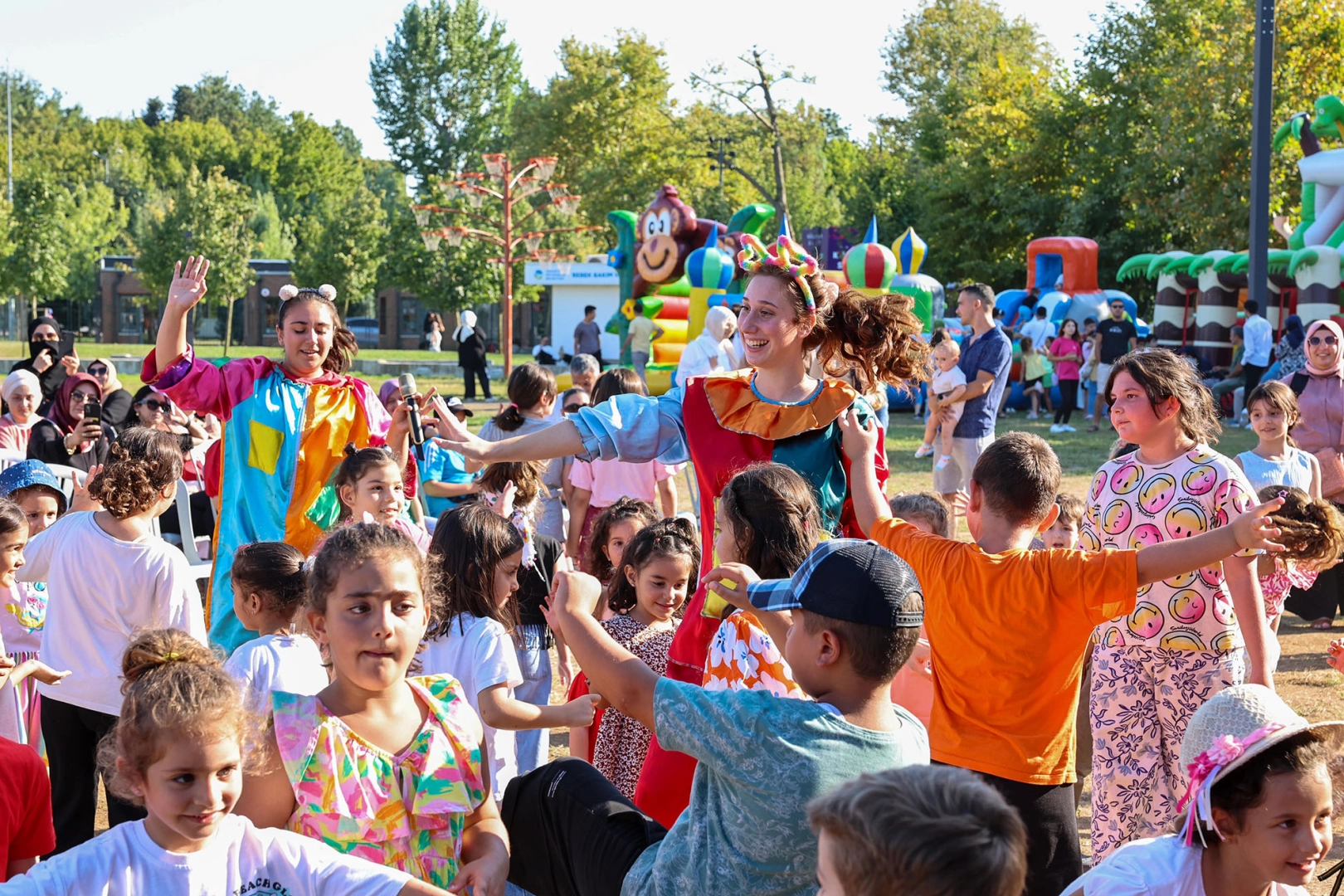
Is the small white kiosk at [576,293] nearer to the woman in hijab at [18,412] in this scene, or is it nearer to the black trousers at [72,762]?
the woman in hijab at [18,412]

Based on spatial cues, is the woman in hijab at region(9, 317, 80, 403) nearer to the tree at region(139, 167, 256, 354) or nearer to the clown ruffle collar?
the clown ruffle collar

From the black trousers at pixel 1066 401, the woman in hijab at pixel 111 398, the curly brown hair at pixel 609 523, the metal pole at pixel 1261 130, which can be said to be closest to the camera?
the curly brown hair at pixel 609 523

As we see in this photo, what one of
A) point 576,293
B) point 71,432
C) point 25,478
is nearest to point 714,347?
point 71,432

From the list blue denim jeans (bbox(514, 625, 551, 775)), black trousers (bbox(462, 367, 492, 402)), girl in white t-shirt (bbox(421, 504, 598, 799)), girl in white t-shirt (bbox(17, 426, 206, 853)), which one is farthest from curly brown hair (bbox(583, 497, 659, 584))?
black trousers (bbox(462, 367, 492, 402))

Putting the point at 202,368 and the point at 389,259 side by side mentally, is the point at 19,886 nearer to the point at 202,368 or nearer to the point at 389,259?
the point at 202,368

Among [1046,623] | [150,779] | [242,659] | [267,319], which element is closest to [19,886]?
[150,779]

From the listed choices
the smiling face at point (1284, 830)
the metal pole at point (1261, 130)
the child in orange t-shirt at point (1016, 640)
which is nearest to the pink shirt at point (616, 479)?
the child in orange t-shirt at point (1016, 640)

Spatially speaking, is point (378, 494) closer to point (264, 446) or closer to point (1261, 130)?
point (264, 446)

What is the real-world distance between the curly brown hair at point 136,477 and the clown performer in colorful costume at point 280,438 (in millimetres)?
330

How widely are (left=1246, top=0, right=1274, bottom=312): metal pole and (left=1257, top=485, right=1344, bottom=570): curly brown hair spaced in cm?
1155

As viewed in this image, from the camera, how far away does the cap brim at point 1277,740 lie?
232cm

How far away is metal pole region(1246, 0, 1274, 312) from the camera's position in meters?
13.8

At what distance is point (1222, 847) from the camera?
2.40 meters

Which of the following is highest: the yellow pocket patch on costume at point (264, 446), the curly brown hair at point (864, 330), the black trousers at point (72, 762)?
the curly brown hair at point (864, 330)
